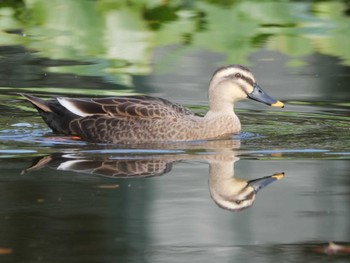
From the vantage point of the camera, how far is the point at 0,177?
364 inches

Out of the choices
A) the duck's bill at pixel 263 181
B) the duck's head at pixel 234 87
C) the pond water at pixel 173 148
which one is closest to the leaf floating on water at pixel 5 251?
the pond water at pixel 173 148

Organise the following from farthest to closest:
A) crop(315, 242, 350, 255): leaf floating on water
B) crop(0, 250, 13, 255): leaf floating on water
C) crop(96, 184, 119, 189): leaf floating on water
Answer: crop(96, 184, 119, 189): leaf floating on water
crop(315, 242, 350, 255): leaf floating on water
crop(0, 250, 13, 255): leaf floating on water

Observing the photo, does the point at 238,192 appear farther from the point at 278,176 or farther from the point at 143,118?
the point at 143,118

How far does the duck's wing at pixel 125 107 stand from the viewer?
1151 cm

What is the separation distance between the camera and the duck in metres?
11.4

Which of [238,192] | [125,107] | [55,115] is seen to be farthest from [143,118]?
[238,192]

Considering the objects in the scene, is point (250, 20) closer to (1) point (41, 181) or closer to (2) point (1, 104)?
(2) point (1, 104)

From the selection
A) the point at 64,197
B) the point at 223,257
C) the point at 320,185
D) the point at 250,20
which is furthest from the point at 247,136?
the point at 250,20

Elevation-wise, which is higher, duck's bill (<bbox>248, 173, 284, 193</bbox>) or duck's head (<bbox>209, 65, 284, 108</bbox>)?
Answer: duck's head (<bbox>209, 65, 284, 108</bbox>)

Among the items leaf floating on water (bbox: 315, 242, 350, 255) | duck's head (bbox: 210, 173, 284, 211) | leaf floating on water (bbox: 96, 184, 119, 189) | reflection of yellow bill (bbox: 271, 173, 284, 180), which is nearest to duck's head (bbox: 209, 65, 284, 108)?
reflection of yellow bill (bbox: 271, 173, 284, 180)

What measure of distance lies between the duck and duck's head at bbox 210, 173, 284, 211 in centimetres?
218

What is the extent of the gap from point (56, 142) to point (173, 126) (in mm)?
1132

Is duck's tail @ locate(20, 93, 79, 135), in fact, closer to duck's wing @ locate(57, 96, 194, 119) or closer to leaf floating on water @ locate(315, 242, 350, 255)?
duck's wing @ locate(57, 96, 194, 119)

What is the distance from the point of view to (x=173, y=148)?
1101cm
